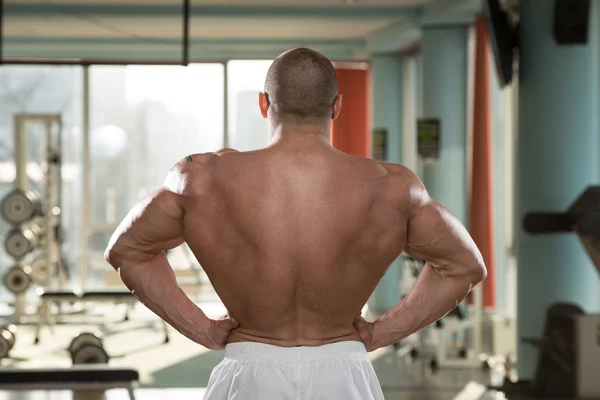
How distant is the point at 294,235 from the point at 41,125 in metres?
8.60

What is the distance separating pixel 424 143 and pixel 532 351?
2689 millimetres

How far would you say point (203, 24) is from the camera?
6789 mm

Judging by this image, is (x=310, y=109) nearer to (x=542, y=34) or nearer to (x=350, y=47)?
(x=542, y=34)

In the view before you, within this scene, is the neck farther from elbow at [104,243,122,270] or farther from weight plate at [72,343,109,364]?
weight plate at [72,343,109,364]

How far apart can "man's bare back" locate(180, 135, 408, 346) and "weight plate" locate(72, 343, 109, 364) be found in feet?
11.5

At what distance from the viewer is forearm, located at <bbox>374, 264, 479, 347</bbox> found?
5.63 feet

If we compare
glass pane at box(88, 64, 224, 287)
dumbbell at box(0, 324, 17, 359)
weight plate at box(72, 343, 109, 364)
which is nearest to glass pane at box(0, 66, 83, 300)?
glass pane at box(88, 64, 224, 287)

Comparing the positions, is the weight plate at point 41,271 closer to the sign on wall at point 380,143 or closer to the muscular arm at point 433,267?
the sign on wall at point 380,143

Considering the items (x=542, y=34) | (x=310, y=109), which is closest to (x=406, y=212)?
(x=310, y=109)

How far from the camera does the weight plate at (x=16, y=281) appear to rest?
8020 millimetres

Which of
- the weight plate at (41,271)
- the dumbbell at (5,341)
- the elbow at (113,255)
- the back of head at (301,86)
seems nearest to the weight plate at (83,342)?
the dumbbell at (5,341)

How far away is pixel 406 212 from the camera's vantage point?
1616 millimetres

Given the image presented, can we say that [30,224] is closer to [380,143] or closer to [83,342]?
[380,143]

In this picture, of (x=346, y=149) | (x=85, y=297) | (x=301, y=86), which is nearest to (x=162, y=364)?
(x=85, y=297)
